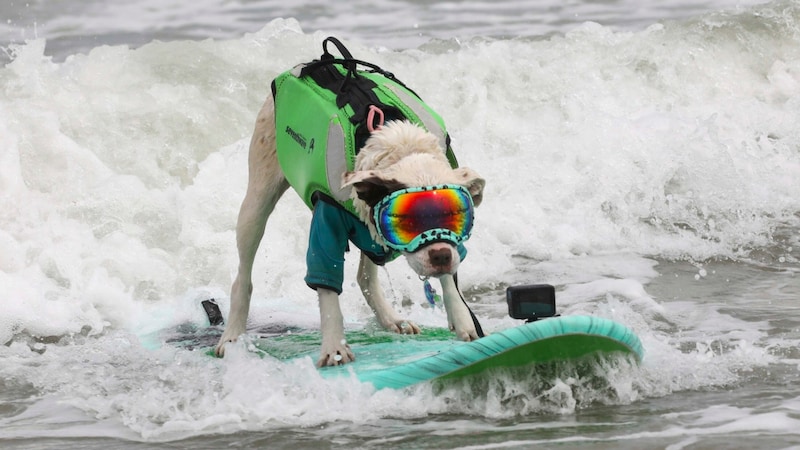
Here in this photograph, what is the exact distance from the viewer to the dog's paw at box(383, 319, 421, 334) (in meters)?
6.30

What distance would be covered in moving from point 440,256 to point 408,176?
372 mm

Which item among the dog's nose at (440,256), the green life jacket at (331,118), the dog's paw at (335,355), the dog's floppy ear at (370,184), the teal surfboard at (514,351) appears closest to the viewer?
the teal surfboard at (514,351)

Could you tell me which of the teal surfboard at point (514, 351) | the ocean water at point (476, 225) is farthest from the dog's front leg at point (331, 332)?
the ocean water at point (476, 225)

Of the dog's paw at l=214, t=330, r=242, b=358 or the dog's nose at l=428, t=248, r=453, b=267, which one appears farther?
the dog's paw at l=214, t=330, r=242, b=358

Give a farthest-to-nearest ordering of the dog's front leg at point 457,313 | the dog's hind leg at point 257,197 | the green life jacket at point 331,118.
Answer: the dog's hind leg at point 257,197 < the dog's front leg at point 457,313 < the green life jacket at point 331,118

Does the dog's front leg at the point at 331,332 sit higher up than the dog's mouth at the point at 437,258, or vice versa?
the dog's mouth at the point at 437,258

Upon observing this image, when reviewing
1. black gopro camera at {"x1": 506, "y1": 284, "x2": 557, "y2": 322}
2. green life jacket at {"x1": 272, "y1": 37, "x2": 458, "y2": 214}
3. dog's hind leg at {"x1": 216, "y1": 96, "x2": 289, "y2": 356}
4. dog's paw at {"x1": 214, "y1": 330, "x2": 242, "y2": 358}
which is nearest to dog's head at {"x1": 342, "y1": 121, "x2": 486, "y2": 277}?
green life jacket at {"x1": 272, "y1": 37, "x2": 458, "y2": 214}

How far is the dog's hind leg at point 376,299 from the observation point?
21.1ft

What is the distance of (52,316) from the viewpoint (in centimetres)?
739

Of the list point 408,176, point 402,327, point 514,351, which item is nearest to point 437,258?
point 408,176

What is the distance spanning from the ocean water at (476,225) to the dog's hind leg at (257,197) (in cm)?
35

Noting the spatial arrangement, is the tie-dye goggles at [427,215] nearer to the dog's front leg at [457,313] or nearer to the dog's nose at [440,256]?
the dog's nose at [440,256]

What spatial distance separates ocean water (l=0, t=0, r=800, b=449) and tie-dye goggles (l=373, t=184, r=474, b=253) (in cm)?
61

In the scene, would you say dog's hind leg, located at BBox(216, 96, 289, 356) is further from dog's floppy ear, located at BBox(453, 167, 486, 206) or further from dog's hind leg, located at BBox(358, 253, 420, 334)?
dog's floppy ear, located at BBox(453, 167, 486, 206)
